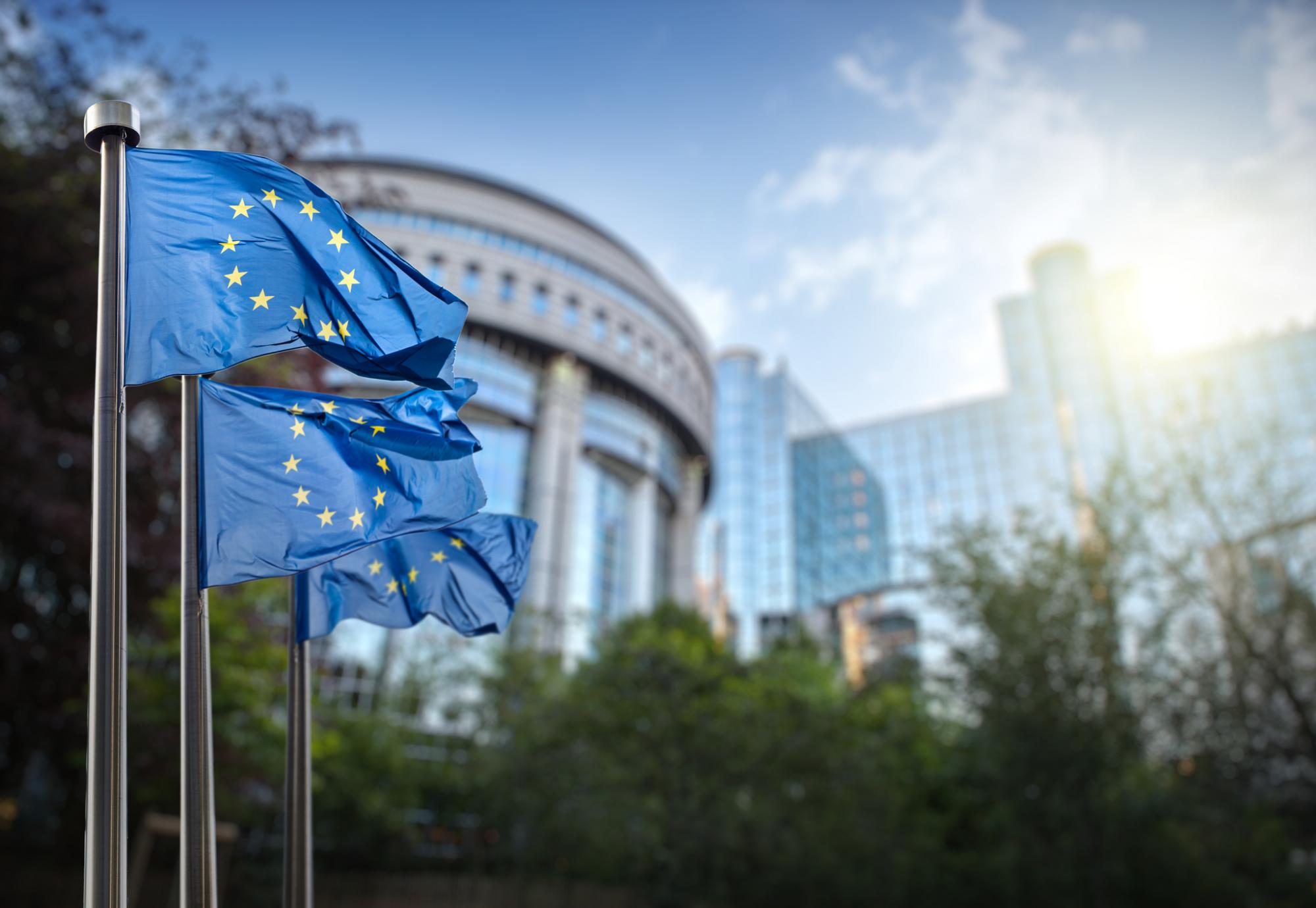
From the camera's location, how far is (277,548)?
5.89 m

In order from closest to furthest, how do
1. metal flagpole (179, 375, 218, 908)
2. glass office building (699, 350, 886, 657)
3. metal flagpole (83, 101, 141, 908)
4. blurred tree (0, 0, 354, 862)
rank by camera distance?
metal flagpole (83, 101, 141, 908) → metal flagpole (179, 375, 218, 908) → blurred tree (0, 0, 354, 862) → glass office building (699, 350, 886, 657)

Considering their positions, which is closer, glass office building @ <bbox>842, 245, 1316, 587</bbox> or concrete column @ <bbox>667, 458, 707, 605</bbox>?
concrete column @ <bbox>667, 458, 707, 605</bbox>

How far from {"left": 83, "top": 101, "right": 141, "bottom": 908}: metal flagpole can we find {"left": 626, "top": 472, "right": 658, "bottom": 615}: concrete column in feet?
161

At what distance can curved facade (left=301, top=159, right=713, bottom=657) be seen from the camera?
158 feet

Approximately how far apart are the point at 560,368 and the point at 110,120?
150 feet

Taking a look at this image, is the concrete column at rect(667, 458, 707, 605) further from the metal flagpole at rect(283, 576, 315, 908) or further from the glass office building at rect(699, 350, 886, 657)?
the metal flagpole at rect(283, 576, 315, 908)

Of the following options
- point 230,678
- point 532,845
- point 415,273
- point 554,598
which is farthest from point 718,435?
point 415,273

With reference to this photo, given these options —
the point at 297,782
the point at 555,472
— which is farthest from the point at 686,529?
the point at 297,782

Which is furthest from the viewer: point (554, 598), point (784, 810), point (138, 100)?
point (554, 598)

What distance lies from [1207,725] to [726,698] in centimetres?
1051

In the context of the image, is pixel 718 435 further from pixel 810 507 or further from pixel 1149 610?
pixel 1149 610

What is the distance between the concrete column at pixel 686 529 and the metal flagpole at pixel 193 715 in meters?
56.0

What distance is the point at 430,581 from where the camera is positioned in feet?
25.0

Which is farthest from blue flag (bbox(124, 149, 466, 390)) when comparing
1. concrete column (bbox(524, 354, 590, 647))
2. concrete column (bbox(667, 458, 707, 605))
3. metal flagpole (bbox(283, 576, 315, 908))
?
concrete column (bbox(667, 458, 707, 605))
